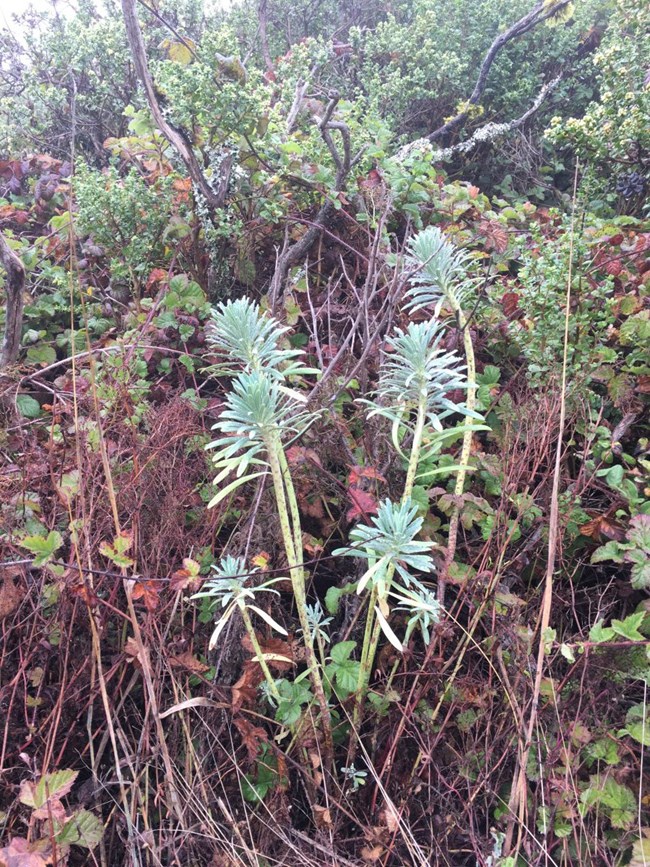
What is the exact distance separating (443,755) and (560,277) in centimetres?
166

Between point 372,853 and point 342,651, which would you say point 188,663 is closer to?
point 342,651

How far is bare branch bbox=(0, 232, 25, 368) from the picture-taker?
2.31m

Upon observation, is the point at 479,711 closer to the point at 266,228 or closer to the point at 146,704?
the point at 146,704

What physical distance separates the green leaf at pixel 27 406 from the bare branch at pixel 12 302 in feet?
0.69

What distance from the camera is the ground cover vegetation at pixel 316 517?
1.39 m

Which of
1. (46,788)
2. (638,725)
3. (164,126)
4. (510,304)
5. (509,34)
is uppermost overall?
(509,34)

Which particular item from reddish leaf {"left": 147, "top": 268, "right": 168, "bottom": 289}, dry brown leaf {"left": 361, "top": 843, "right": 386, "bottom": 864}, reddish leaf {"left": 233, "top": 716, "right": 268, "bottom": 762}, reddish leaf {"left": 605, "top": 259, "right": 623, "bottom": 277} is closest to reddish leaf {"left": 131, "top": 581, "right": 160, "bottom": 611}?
reddish leaf {"left": 233, "top": 716, "right": 268, "bottom": 762}

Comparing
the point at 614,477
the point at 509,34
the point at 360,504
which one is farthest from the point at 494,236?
the point at 509,34

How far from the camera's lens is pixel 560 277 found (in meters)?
2.19

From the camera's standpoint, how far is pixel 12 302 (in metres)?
2.37

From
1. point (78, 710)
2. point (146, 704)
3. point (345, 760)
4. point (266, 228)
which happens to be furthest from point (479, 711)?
point (266, 228)

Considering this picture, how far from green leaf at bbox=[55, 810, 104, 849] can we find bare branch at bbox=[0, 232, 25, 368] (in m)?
1.77

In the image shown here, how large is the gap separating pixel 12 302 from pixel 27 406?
1.40 feet

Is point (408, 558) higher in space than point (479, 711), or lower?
higher
